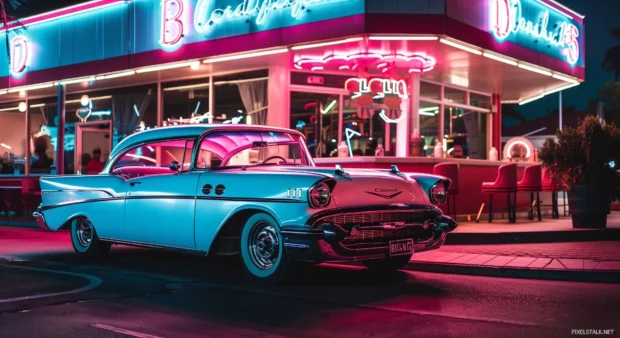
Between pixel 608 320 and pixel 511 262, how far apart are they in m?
3.11

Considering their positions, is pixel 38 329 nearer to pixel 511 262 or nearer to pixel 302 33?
pixel 511 262

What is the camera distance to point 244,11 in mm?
15203

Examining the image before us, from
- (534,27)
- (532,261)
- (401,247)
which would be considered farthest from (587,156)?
(401,247)

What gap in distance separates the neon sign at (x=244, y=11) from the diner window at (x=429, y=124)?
5093 mm

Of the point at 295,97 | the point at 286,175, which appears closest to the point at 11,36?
the point at 295,97

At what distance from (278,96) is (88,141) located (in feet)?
26.9

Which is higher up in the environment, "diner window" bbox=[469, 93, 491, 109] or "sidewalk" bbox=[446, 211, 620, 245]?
"diner window" bbox=[469, 93, 491, 109]

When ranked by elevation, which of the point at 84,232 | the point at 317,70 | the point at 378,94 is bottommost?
the point at 84,232

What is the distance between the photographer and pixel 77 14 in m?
19.3

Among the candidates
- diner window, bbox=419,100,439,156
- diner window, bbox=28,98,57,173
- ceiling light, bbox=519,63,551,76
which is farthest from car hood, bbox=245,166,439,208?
diner window, bbox=28,98,57,173

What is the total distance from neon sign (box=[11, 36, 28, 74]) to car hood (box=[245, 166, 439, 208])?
50.6 ft

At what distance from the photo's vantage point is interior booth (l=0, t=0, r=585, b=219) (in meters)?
14.1

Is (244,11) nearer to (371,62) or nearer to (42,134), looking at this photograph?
(371,62)

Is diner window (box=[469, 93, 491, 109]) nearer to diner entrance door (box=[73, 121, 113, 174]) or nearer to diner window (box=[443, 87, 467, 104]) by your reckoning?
diner window (box=[443, 87, 467, 104])
